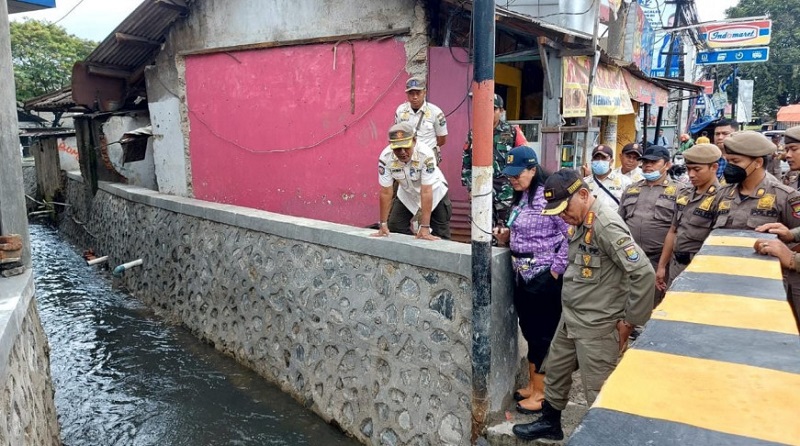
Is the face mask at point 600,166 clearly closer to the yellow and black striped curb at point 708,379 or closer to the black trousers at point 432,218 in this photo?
the black trousers at point 432,218

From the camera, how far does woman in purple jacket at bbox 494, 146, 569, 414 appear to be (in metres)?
3.87

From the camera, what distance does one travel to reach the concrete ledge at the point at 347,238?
4.24 meters

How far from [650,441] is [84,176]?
14734 millimetres

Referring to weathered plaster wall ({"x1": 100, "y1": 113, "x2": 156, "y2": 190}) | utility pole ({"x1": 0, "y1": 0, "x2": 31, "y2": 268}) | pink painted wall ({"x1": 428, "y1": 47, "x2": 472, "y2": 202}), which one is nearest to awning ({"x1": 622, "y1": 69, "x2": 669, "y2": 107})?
pink painted wall ({"x1": 428, "y1": 47, "x2": 472, "y2": 202})

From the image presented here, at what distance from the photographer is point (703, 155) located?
13.1 ft

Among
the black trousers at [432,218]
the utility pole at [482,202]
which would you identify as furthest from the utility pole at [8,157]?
→ the utility pole at [482,202]

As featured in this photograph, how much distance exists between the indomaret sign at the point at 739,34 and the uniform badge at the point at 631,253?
17.2m

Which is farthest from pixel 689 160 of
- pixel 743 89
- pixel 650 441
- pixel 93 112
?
pixel 743 89

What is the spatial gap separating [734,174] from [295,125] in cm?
574

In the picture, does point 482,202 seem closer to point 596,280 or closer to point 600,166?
point 596,280

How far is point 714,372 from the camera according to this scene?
5.18ft

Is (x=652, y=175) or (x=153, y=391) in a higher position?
(x=652, y=175)

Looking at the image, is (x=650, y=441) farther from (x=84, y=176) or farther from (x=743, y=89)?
(x=743, y=89)

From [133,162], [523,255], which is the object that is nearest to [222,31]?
[133,162]
